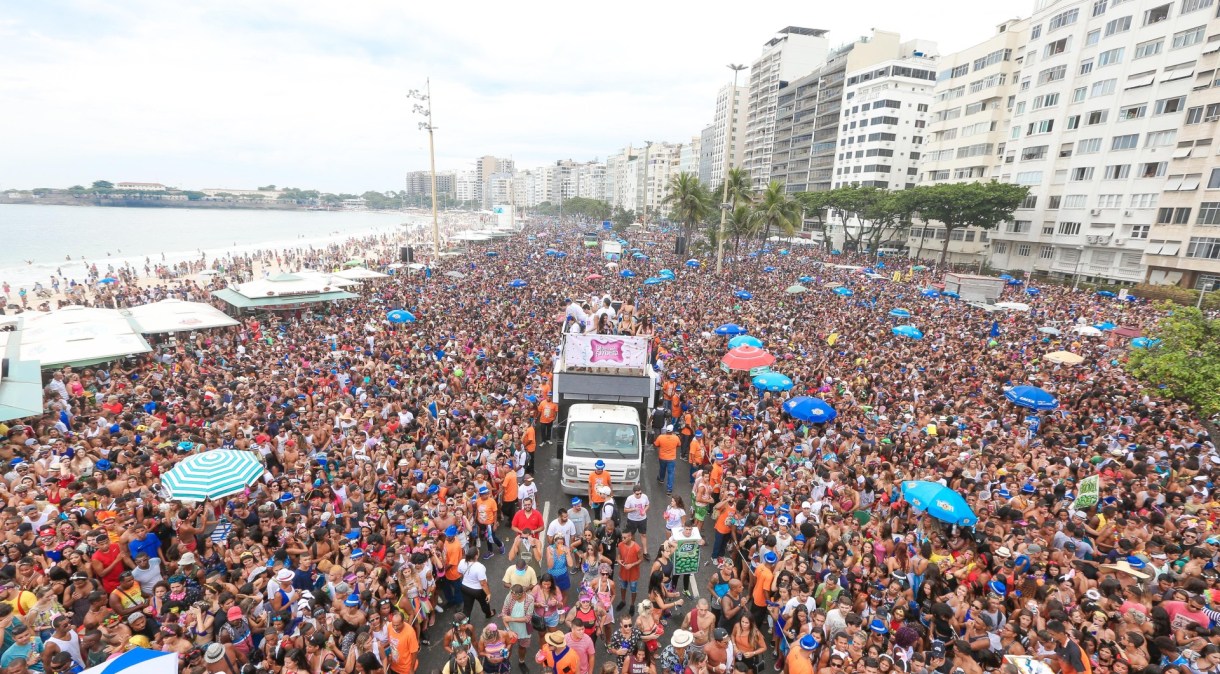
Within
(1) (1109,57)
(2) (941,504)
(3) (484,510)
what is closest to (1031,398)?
(2) (941,504)

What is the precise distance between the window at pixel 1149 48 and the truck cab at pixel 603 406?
4646 centimetres

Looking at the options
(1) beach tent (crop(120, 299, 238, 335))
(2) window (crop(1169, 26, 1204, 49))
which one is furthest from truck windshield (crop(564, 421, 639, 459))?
(2) window (crop(1169, 26, 1204, 49))

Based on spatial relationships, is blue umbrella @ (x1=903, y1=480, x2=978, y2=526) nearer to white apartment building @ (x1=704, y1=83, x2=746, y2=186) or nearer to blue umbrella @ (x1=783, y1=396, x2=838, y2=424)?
blue umbrella @ (x1=783, y1=396, x2=838, y2=424)

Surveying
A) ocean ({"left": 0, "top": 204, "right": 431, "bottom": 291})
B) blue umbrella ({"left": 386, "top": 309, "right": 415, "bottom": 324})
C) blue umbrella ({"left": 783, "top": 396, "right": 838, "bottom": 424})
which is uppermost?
blue umbrella ({"left": 783, "top": 396, "right": 838, "bottom": 424})

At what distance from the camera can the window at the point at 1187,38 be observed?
3288 cm

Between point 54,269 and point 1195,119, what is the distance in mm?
91636

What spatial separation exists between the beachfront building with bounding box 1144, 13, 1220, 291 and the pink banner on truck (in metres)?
38.2

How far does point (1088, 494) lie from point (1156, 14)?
4546 cm

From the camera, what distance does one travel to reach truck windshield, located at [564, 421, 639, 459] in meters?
10.2

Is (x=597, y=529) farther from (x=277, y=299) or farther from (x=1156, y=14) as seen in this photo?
(x=1156, y=14)

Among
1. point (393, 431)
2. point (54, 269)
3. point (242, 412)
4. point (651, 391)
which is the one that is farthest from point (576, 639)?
point (54, 269)

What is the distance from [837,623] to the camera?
6.10 m

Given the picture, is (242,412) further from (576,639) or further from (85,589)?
(576,639)

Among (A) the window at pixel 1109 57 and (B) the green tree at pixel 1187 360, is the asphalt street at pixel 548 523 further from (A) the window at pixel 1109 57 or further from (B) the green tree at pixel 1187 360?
(A) the window at pixel 1109 57
